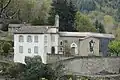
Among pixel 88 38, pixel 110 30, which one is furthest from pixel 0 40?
pixel 110 30

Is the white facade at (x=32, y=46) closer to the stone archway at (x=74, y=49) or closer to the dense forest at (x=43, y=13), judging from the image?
the stone archway at (x=74, y=49)

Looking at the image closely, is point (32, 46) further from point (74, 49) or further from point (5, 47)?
point (74, 49)

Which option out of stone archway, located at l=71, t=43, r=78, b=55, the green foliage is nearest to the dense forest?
the green foliage

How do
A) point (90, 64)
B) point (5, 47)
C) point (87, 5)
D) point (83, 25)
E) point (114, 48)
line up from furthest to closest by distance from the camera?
point (87, 5) < point (83, 25) < point (114, 48) < point (5, 47) < point (90, 64)

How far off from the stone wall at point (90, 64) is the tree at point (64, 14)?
771 inches

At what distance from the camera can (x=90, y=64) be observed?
2219 inches

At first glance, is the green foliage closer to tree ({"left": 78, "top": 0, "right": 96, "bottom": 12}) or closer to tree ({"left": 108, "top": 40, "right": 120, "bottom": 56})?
tree ({"left": 108, "top": 40, "right": 120, "bottom": 56})

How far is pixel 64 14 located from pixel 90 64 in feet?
72.6

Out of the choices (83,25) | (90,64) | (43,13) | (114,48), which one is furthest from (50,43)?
(83,25)

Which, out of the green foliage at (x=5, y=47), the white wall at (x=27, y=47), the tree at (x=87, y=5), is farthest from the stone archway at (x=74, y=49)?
the tree at (x=87, y=5)

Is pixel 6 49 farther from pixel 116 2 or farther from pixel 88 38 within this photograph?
pixel 116 2

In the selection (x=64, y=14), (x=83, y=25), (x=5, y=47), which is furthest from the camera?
(x=83, y=25)

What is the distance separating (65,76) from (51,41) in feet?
27.3

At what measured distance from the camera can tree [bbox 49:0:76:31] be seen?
7619 cm
